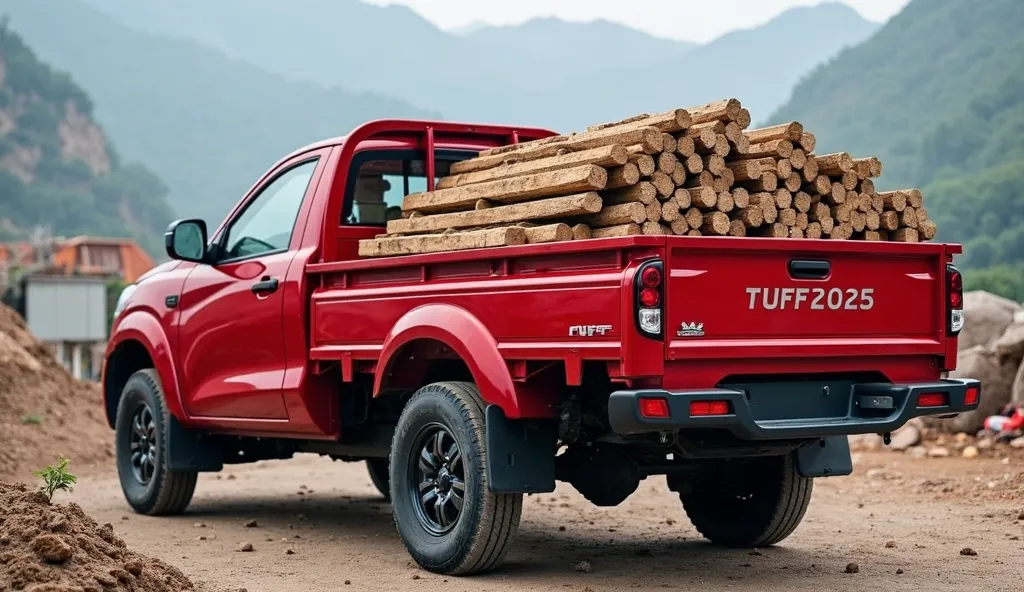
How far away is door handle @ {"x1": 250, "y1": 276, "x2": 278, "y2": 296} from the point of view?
24.8 ft

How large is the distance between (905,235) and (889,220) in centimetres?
11

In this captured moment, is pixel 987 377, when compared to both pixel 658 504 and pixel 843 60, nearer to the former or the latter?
pixel 658 504

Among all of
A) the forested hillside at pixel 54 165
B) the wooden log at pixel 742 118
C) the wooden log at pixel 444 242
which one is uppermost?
the forested hillside at pixel 54 165

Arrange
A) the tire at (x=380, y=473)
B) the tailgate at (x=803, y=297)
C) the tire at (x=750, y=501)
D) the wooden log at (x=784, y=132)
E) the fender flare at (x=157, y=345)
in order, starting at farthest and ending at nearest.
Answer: the tire at (x=380, y=473)
the fender flare at (x=157, y=345)
the tire at (x=750, y=501)
the wooden log at (x=784, y=132)
the tailgate at (x=803, y=297)

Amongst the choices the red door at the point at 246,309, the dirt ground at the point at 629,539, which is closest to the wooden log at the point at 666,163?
the dirt ground at the point at 629,539

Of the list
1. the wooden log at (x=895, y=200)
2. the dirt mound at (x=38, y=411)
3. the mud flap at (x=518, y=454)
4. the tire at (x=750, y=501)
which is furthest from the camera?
the dirt mound at (x=38, y=411)

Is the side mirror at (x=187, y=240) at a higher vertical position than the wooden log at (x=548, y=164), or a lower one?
lower

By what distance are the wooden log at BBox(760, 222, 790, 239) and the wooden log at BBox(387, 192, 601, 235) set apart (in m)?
0.83

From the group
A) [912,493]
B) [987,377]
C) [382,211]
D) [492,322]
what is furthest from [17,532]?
[987,377]

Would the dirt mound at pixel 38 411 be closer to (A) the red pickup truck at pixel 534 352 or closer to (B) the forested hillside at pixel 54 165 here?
(A) the red pickup truck at pixel 534 352

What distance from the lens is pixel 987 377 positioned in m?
12.2

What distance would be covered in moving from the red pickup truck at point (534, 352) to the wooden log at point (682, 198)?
0.44 m

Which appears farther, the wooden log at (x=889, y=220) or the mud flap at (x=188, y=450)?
the mud flap at (x=188, y=450)

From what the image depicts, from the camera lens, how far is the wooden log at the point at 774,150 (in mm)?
6285
